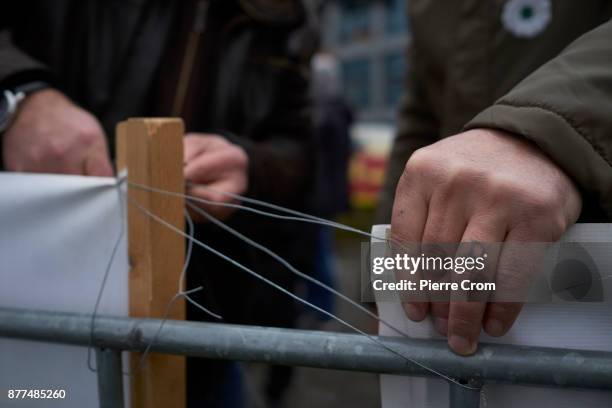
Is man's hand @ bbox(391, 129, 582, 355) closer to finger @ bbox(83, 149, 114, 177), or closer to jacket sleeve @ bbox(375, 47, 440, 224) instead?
finger @ bbox(83, 149, 114, 177)

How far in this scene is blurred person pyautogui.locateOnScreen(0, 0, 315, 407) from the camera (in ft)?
3.83

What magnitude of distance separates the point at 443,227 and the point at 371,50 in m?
8.41

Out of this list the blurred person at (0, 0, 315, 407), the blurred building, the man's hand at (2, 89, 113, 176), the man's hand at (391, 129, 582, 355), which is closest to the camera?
the man's hand at (391, 129, 582, 355)

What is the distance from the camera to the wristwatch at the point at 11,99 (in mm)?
905

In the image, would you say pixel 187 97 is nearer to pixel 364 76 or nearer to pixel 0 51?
pixel 0 51

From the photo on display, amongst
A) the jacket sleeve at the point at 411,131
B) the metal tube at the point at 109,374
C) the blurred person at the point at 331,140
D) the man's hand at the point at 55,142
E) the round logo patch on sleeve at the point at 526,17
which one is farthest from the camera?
the blurred person at the point at 331,140

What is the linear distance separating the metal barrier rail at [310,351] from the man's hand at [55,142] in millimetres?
245

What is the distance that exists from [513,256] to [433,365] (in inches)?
5.2

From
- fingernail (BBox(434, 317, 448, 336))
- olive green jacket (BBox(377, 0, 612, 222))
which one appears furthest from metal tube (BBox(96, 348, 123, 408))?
olive green jacket (BBox(377, 0, 612, 222))

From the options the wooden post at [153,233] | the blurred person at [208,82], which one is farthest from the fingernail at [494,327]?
the blurred person at [208,82]

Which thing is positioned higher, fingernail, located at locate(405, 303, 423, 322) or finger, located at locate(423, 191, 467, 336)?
finger, located at locate(423, 191, 467, 336)

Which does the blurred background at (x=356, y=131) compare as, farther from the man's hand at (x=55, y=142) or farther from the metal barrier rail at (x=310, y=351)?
the man's hand at (x=55, y=142)

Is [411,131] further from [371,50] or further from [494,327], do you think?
[371,50]

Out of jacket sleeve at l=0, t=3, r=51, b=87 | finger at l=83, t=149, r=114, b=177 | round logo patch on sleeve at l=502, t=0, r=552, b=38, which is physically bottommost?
finger at l=83, t=149, r=114, b=177
